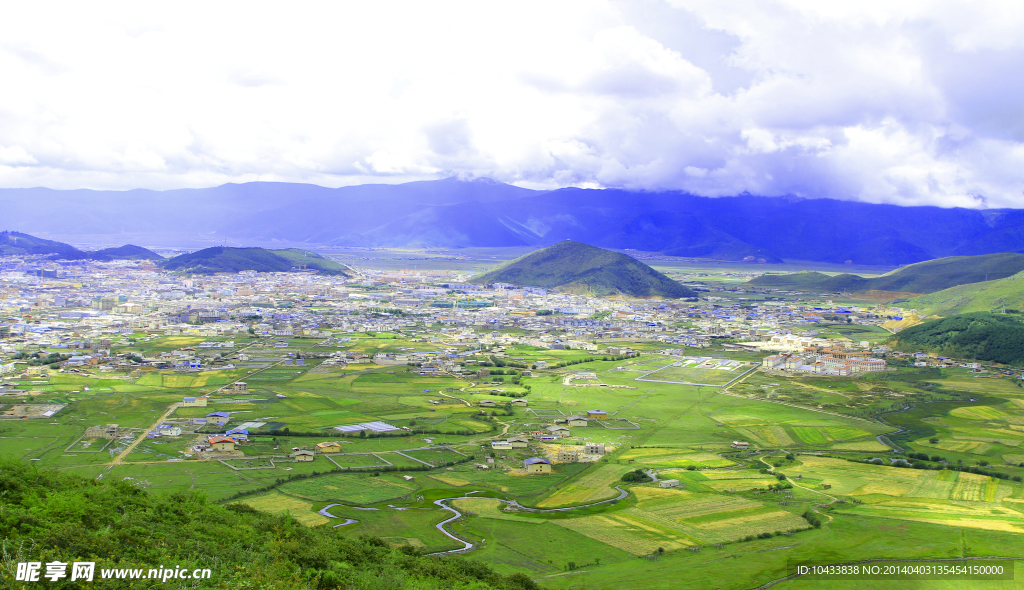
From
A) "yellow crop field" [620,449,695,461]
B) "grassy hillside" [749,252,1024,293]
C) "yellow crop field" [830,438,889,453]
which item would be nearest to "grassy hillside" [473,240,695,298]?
"grassy hillside" [749,252,1024,293]

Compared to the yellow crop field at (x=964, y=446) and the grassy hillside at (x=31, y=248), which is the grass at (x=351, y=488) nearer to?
the yellow crop field at (x=964, y=446)

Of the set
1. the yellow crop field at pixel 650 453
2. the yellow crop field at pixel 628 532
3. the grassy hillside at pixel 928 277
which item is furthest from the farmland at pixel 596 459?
the grassy hillside at pixel 928 277

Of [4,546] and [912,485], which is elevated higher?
[4,546]

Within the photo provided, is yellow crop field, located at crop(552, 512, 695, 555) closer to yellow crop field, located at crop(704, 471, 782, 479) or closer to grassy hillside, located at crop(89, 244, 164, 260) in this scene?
yellow crop field, located at crop(704, 471, 782, 479)

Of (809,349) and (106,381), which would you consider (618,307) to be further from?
(106,381)

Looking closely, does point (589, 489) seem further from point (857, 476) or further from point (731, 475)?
point (857, 476)

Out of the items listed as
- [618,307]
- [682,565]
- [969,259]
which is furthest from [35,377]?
[969,259]

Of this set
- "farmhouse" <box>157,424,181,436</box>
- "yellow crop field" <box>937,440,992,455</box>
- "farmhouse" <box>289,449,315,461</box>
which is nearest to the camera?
"farmhouse" <box>289,449,315,461</box>
